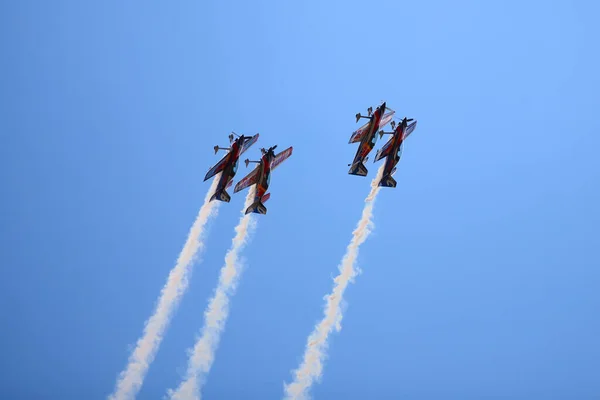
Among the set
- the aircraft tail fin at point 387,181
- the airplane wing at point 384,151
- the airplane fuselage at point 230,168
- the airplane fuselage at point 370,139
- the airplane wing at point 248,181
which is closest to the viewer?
the airplane wing at point 248,181

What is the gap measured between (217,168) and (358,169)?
13.8 meters

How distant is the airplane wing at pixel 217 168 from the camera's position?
368 ft

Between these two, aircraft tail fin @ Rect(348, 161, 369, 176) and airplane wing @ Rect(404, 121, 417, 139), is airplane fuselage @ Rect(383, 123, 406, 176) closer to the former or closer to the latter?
airplane wing @ Rect(404, 121, 417, 139)

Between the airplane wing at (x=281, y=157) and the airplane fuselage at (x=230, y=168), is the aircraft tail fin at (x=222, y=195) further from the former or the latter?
the airplane wing at (x=281, y=157)

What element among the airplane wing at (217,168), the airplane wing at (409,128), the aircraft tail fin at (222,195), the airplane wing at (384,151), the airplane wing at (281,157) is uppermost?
the airplane wing at (409,128)

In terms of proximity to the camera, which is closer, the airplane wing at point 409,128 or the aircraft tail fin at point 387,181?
the aircraft tail fin at point 387,181

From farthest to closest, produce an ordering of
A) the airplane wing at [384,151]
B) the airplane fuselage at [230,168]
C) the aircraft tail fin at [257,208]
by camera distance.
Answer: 1. the airplane wing at [384,151]
2. the airplane fuselage at [230,168]
3. the aircraft tail fin at [257,208]

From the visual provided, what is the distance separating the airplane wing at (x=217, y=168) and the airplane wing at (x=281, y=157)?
4727mm

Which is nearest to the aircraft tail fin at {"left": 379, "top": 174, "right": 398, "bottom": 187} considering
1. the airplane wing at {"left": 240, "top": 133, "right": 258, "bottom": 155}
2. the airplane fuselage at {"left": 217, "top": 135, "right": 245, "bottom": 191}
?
the airplane wing at {"left": 240, "top": 133, "right": 258, "bottom": 155}

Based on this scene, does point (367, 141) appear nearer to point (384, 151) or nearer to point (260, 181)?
point (384, 151)

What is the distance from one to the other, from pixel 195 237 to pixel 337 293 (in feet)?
49.4

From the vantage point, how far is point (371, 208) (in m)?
117

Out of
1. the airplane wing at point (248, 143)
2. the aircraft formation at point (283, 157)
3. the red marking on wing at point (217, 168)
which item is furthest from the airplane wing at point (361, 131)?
the red marking on wing at point (217, 168)

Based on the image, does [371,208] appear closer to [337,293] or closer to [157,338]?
[337,293]
